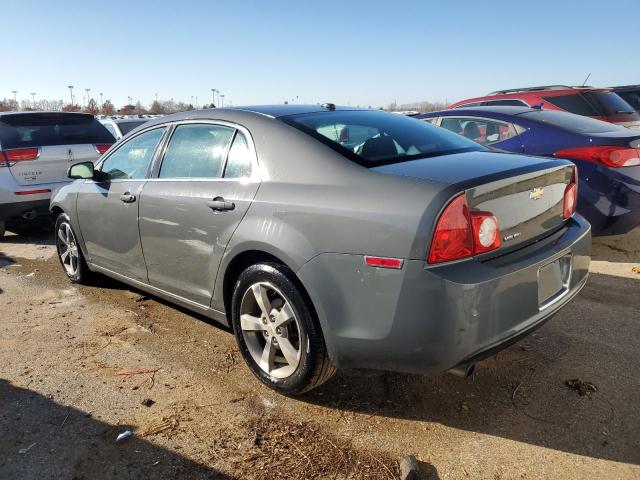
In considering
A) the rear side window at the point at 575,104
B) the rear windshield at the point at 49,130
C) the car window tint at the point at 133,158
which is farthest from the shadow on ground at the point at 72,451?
the rear side window at the point at 575,104

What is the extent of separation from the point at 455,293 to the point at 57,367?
8.48 ft

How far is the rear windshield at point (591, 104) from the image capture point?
23.6 feet

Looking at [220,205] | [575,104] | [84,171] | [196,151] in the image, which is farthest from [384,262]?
[575,104]

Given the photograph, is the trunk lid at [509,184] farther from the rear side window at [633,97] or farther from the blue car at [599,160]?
the rear side window at [633,97]

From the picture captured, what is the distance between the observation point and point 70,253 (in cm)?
495

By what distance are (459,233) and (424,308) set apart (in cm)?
35

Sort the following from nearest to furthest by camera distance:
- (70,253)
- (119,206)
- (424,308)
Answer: (424,308)
(119,206)
(70,253)

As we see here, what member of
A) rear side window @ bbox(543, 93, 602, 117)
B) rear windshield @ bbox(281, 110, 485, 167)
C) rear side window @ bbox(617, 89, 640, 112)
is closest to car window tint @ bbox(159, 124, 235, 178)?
rear windshield @ bbox(281, 110, 485, 167)

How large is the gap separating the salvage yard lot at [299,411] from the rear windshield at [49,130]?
3.46m

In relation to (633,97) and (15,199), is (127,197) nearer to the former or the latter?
(15,199)

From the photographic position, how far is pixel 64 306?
14.5ft

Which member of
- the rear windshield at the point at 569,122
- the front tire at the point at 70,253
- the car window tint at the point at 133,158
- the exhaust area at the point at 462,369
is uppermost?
the rear windshield at the point at 569,122

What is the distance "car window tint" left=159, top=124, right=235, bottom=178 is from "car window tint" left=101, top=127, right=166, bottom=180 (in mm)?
241

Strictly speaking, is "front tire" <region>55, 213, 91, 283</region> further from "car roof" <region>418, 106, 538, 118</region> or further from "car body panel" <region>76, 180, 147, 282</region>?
"car roof" <region>418, 106, 538, 118</region>
